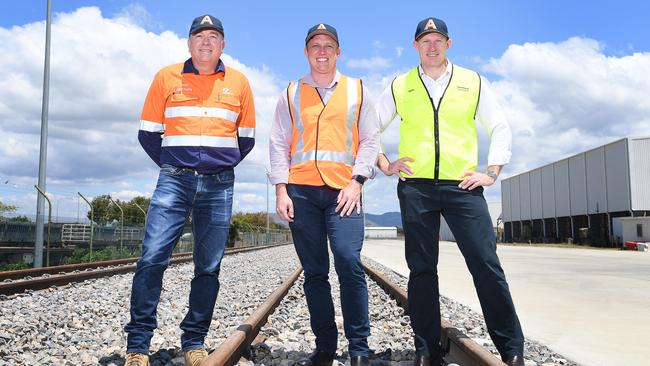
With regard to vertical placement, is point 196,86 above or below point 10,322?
above

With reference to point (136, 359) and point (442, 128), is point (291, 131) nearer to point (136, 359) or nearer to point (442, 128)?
point (442, 128)

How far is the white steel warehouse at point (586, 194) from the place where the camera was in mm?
49438

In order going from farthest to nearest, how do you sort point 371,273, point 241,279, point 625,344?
1. point 371,273
2. point 241,279
3. point 625,344

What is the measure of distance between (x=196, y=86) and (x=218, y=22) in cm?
45

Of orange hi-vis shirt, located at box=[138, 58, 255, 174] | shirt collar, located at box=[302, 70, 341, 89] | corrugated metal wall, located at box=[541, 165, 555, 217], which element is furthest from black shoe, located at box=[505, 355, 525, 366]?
corrugated metal wall, located at box=[541, 165, 555, 217]

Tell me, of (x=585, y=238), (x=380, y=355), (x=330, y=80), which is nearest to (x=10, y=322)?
(x=380, y=355)

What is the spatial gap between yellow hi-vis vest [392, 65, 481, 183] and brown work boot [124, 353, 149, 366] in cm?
197

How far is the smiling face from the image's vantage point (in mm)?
3926

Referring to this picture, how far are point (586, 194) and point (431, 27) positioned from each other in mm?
58840

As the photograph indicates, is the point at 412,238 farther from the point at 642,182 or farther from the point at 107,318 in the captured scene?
the point at 642,182

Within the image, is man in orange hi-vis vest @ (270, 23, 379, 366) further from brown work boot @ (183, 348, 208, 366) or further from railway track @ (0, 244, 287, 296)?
railway track @ (0, 244, 287, 296)

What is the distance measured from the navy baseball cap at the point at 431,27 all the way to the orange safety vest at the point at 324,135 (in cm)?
53

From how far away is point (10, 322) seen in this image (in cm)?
603

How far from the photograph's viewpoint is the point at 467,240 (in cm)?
368
